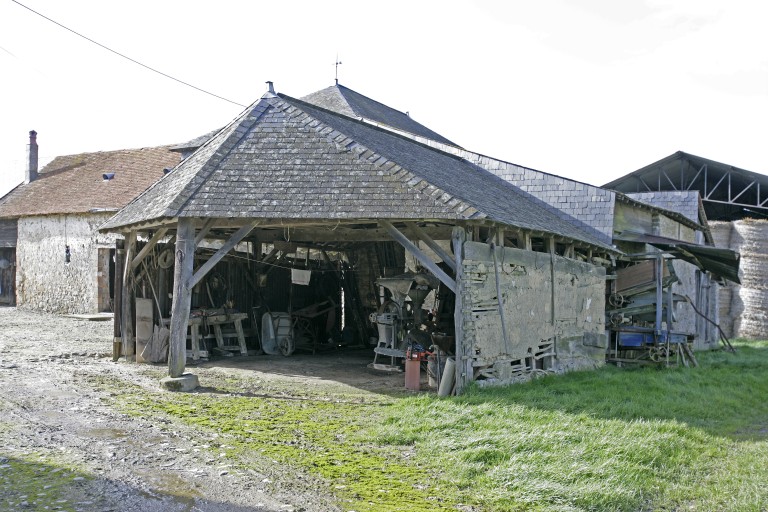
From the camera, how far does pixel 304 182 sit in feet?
34.8

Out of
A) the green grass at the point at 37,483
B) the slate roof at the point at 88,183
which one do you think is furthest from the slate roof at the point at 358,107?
the green grass at the point at 37,483

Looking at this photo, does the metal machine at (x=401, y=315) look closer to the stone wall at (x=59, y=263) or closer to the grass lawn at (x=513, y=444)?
the grass lawn at (x=513, y=444)

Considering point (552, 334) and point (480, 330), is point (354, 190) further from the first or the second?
point (552, 334)

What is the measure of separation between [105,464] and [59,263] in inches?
715

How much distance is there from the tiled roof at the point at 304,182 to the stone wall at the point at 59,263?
33.9 feet

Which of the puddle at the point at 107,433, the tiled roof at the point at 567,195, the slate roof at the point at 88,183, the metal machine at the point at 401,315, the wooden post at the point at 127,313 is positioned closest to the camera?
the puddle at the point at 107,433

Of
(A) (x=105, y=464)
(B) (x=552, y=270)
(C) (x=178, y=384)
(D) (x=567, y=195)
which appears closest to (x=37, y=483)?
(A) (x=105, y=464)

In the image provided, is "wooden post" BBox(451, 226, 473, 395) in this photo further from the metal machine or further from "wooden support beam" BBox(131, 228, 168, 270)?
"wooden support beam" BBox(131, 228, 168, 270)

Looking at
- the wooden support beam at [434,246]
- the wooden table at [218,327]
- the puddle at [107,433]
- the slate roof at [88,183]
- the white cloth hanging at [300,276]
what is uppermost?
the slate roof at [88,183]

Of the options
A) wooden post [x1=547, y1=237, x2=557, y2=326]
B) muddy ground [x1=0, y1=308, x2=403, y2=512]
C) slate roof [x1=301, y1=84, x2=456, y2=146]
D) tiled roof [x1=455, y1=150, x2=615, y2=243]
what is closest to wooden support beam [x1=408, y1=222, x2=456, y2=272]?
muddy ground [x1=0, y1=308, x2=403, y2=512]

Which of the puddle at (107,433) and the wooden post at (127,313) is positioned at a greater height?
the wooden post at (127,313)

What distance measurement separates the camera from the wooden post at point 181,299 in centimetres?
1002

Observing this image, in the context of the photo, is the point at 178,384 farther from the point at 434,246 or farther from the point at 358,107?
the point at 358,107

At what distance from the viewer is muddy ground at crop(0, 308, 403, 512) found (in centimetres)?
509
